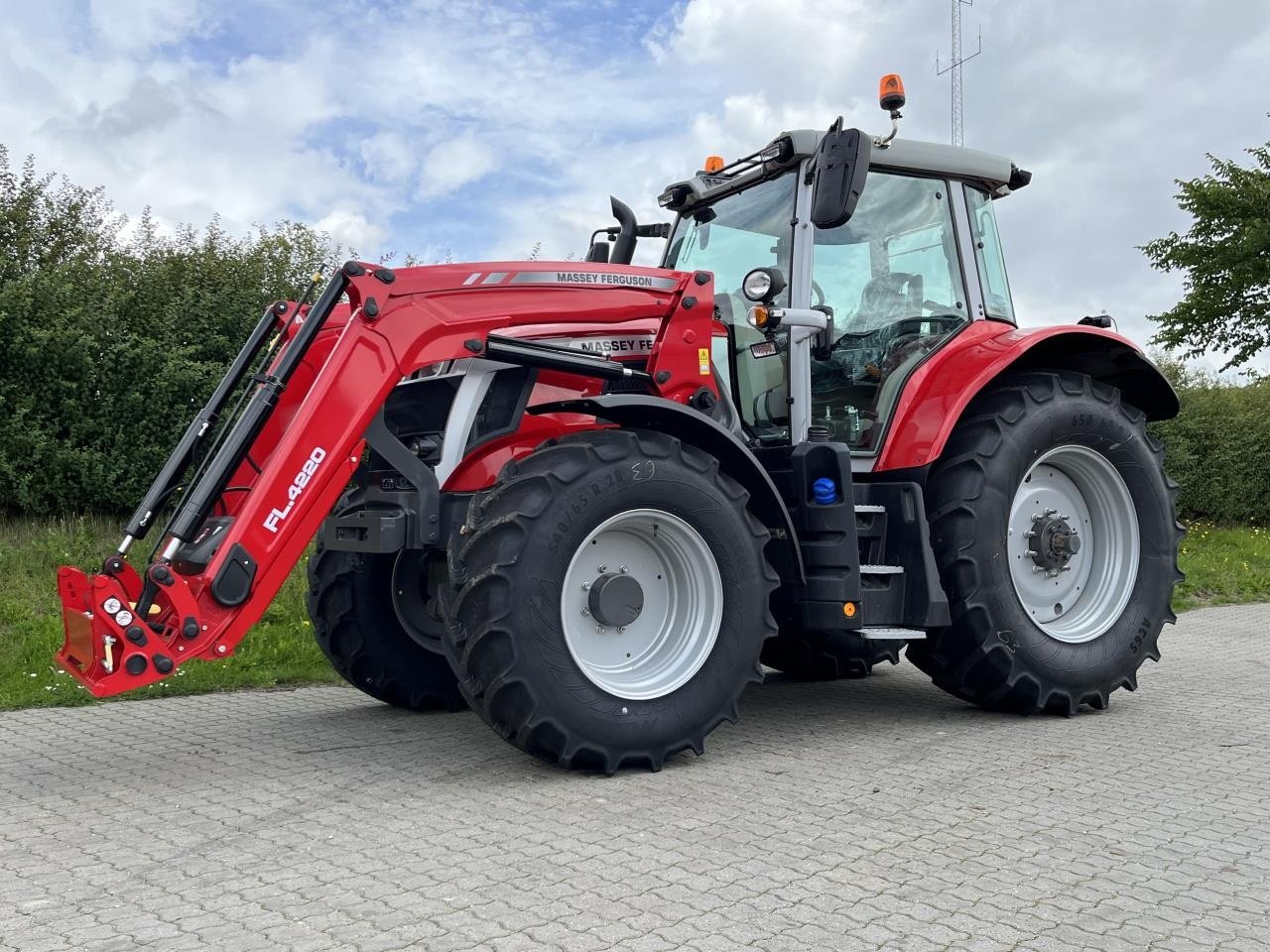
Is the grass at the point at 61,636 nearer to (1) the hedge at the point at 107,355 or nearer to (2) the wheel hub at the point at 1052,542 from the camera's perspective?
(1) the hedge at the point at 107,355

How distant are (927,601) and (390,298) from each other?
8.63ft

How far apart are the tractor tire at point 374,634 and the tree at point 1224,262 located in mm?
20300

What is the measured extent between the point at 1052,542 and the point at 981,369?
94 centimetres

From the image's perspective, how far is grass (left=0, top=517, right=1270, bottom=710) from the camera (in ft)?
21.1

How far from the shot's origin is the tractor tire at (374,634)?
217 inches

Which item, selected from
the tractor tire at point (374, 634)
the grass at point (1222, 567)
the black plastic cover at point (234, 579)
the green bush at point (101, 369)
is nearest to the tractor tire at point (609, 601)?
the black plastic cover at point (234, 579)

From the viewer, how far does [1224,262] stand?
2219 cm

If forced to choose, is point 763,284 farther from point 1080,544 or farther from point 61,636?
point 61,636

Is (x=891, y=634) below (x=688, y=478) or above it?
below

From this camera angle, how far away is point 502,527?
4.22 metres

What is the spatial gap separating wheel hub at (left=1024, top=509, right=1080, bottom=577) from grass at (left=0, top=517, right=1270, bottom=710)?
13.1 feet

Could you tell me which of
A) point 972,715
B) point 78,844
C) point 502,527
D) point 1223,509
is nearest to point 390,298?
point 502,527

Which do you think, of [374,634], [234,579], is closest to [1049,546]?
[374,634]

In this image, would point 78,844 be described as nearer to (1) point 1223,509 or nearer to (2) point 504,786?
(2) point 504,786
